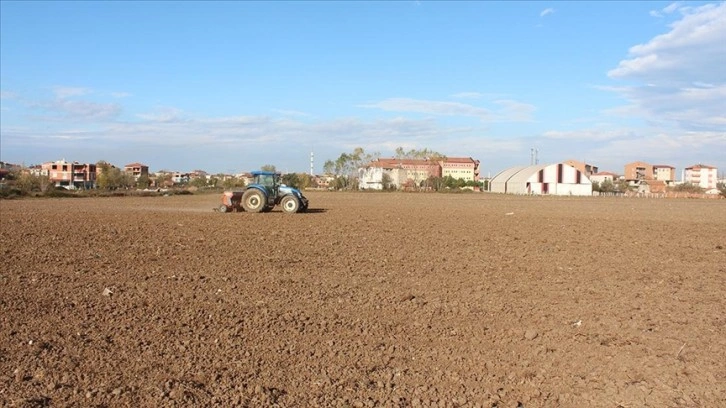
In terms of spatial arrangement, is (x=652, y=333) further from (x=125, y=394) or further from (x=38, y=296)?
(x=38, y=296)

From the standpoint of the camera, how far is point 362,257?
12711 mm

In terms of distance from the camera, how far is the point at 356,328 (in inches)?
269

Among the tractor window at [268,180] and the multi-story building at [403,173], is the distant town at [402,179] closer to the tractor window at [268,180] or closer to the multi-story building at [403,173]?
the multi-story building at [403,173]

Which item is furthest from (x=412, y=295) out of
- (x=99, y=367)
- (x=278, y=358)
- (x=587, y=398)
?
(x=99, y=367)

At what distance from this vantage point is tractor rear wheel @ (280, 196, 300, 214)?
91.7ft

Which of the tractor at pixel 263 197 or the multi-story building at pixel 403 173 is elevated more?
the multi-story building at pixel 403 173

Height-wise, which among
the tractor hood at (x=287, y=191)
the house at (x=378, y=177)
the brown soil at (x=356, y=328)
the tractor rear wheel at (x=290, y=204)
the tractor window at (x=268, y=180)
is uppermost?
the house at (x=378, y=177)

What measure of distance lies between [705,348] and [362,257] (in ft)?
24.1

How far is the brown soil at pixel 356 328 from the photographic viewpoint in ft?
16.4

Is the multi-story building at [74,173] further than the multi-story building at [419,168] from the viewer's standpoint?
Yes

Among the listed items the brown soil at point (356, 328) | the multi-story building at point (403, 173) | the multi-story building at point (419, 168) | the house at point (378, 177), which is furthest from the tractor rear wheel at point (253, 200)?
the multi-story building at point (419, 168)

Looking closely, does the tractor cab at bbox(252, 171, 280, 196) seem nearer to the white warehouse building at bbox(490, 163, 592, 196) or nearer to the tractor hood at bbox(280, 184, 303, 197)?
the tractor hood at bbox(280, 184, 303, 197)

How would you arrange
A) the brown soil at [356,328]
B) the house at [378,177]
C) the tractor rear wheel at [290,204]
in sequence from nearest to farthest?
the brown soil at [356,328], the tractor rear wheel at [290,204], the house at [378,177]

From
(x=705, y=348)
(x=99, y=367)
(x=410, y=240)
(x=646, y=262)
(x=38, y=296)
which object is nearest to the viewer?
(x=99, y=367)
